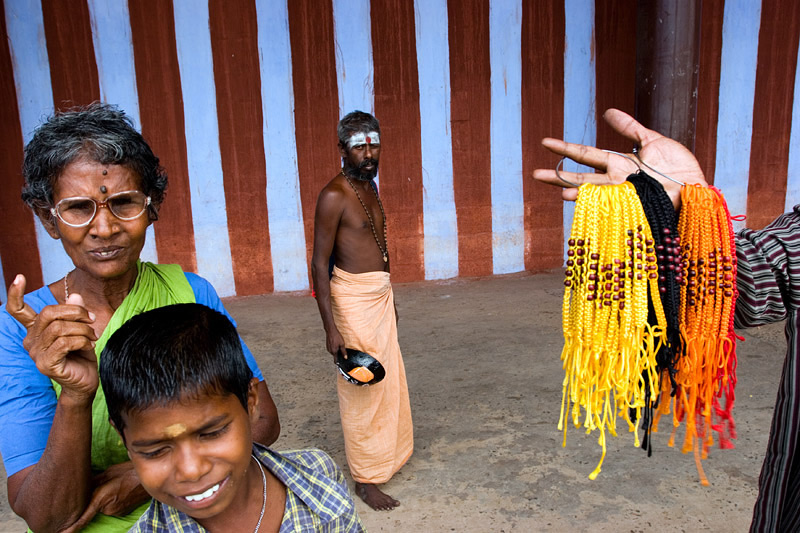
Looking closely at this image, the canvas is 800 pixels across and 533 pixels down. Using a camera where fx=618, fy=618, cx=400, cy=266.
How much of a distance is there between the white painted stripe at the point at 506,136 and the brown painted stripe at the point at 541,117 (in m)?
0.06

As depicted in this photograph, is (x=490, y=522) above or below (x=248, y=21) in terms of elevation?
below

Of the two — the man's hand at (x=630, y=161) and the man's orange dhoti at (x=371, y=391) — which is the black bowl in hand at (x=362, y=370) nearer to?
the man's orange dhoti at (x=371, y=391)

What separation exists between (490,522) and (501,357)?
1.88 m

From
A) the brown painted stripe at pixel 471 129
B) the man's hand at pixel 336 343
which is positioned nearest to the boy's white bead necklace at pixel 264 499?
the man's hand at pixel 336 343

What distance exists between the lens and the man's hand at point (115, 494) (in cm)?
125

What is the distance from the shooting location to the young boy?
1.12 m

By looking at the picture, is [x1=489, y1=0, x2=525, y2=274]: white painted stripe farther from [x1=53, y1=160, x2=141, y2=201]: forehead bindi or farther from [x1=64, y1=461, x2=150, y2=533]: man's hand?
[x1=64, y1=461, x2=150, y2=533]: man's hand

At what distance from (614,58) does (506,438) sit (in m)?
4.50

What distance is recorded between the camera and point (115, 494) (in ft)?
4.15

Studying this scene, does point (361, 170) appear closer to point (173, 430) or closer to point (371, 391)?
point (371, 391)

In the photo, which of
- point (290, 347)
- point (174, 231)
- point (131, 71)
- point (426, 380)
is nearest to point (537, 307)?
point (426, 380)

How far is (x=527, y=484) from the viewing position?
291 centimetres

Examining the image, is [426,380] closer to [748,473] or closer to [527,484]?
[527,484]

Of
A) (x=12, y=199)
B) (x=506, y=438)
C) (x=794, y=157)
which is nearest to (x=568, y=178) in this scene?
(x=506, y=438)
